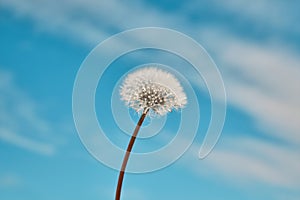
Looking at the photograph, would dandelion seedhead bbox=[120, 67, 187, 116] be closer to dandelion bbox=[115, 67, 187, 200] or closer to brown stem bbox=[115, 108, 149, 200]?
dandelion bbox=[115, 67, 187, 200]

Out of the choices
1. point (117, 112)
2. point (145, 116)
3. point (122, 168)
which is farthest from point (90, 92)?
point (122, 168)

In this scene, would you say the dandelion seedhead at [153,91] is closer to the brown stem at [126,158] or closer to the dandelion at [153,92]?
the dandelion at [153,92]

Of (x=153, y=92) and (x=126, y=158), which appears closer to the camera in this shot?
(x=126, y=158)

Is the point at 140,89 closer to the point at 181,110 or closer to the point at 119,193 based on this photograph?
the point at 181,110

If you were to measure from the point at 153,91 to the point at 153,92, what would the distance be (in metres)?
0.01

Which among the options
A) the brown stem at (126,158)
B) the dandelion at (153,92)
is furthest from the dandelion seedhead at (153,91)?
the brown stem at (126,158)

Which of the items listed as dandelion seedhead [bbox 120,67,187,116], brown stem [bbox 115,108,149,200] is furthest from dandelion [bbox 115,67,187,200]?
brown stem [bbox 115,108,149,200]

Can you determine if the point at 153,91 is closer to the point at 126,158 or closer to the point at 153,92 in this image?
the point at 153,92

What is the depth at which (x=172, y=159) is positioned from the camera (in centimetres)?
505

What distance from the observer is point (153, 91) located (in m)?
4.93

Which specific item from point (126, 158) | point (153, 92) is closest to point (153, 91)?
point (153, 92)

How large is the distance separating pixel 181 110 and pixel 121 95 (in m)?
0.69

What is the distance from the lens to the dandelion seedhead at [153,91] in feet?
15.9

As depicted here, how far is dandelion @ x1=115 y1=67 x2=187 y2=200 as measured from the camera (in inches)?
191
